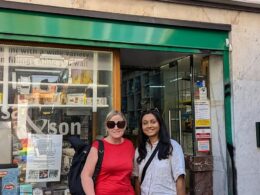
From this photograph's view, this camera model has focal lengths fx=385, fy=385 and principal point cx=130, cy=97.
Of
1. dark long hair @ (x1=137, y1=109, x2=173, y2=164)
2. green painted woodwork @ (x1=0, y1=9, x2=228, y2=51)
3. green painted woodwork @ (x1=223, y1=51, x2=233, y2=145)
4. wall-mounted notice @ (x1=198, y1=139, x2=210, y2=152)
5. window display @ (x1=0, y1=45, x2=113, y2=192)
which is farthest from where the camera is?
wall-mounted notice @ (x1=198, y1=139, x2=210, y2=152)

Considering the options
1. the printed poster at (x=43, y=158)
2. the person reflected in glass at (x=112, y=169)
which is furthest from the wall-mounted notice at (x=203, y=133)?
the person reflected in glass at (x=112, y=169)

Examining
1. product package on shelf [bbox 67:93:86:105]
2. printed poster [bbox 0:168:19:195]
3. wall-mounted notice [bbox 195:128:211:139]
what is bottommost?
printed poster [bbox 0:168:19:195]

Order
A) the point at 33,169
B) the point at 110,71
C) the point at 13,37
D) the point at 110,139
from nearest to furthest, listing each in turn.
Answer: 1. the point at 110,139
2. the point at 13,37
3. the point at 33,169
4. the point at 110,71

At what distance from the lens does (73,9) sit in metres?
4.60

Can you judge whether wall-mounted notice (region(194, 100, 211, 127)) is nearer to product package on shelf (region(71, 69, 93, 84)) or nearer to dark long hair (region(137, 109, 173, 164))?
product package on shelf (region(71, 69, 93, 84))

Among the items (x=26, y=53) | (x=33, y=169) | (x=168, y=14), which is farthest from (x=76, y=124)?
(x=168, y=14)

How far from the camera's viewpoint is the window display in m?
4.61

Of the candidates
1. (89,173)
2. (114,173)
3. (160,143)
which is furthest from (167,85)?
(89,173)

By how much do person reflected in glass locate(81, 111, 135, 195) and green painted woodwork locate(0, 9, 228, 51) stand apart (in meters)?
1.58

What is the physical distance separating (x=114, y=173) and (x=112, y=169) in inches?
2.0

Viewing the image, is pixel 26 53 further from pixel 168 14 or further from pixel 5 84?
pixel 168 14

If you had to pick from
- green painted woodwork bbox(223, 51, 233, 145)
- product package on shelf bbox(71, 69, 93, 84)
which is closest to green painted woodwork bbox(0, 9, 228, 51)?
green painted woodwork bbox(223, 51, 233, 145)

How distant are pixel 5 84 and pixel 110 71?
4.31 ft

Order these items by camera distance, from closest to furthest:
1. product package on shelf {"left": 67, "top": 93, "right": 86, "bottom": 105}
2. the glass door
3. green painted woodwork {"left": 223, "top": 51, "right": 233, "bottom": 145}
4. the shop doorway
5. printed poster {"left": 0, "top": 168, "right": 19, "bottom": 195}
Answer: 1. printed poster {"left": 0, "top": 168, "right": 19, "bottom": 195}
2. product package on shelf {"left": 67, "top": 93, "right": 86, "bottom": 105}
3. green painted woodwork {"left": 223, "top": 51, "right": 233, "bottom": 145}
4. the shop doorway
5. the glass door
